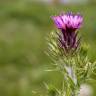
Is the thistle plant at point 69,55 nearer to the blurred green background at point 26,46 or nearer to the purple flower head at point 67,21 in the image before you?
the purple flower head at point 67,21

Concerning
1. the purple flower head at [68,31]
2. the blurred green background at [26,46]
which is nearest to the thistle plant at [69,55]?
the purple flower head at [68,31]

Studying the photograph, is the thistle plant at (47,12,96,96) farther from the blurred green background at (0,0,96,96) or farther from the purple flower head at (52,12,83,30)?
the blurred green background at (0,0,96,96)

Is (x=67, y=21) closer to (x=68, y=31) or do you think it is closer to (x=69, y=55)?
(x=68, y=31)

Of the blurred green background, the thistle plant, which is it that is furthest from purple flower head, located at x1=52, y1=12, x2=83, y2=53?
the blurred green background

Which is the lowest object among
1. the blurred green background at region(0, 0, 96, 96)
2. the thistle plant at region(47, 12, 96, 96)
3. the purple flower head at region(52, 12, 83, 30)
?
the blurred green background at region(0, 0, 96, 96)

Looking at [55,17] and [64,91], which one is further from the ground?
[55,17]

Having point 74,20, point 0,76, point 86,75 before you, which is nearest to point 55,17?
point 74,20

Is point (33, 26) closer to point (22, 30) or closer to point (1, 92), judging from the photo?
point (22, 30)
